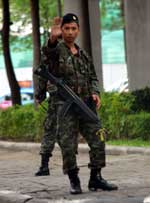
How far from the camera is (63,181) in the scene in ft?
29.3

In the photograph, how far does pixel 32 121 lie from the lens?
15.1 m

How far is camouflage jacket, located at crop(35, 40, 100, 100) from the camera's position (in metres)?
7.55

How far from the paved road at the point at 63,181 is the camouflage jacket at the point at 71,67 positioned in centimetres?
115

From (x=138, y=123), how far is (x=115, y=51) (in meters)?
44.6

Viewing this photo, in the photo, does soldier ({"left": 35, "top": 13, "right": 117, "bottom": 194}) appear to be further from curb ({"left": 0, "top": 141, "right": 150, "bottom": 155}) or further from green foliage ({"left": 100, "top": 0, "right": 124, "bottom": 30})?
green foliage ({"left": 100, "top": 0, "right": 124, "bottom": 30})

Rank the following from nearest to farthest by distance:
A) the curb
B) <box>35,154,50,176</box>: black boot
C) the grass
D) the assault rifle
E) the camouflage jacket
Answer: the assault rifle < the camouflage jacket < <box>35,154,50,176</box>: black boot < the curb < the grass

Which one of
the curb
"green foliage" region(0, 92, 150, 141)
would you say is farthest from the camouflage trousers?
"green foliage" region(0, 92, 150, 141)

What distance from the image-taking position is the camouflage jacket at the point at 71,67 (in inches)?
297

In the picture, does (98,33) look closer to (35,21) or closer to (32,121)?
(35,21)

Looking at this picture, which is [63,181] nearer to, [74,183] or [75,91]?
[74,183]

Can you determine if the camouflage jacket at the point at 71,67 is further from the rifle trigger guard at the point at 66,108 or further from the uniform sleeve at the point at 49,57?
the rifle trigger guard at the point at 66,108

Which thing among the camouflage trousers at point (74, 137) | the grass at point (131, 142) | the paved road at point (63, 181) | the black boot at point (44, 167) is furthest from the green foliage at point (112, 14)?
the camouflage trousers at point (74, 137)

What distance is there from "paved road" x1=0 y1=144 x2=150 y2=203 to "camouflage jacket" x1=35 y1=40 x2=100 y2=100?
115 cm

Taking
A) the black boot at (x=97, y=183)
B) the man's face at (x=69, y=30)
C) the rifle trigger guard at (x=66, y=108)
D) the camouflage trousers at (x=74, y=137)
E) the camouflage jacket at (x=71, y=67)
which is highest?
the man's face at (x=69, y=30)
